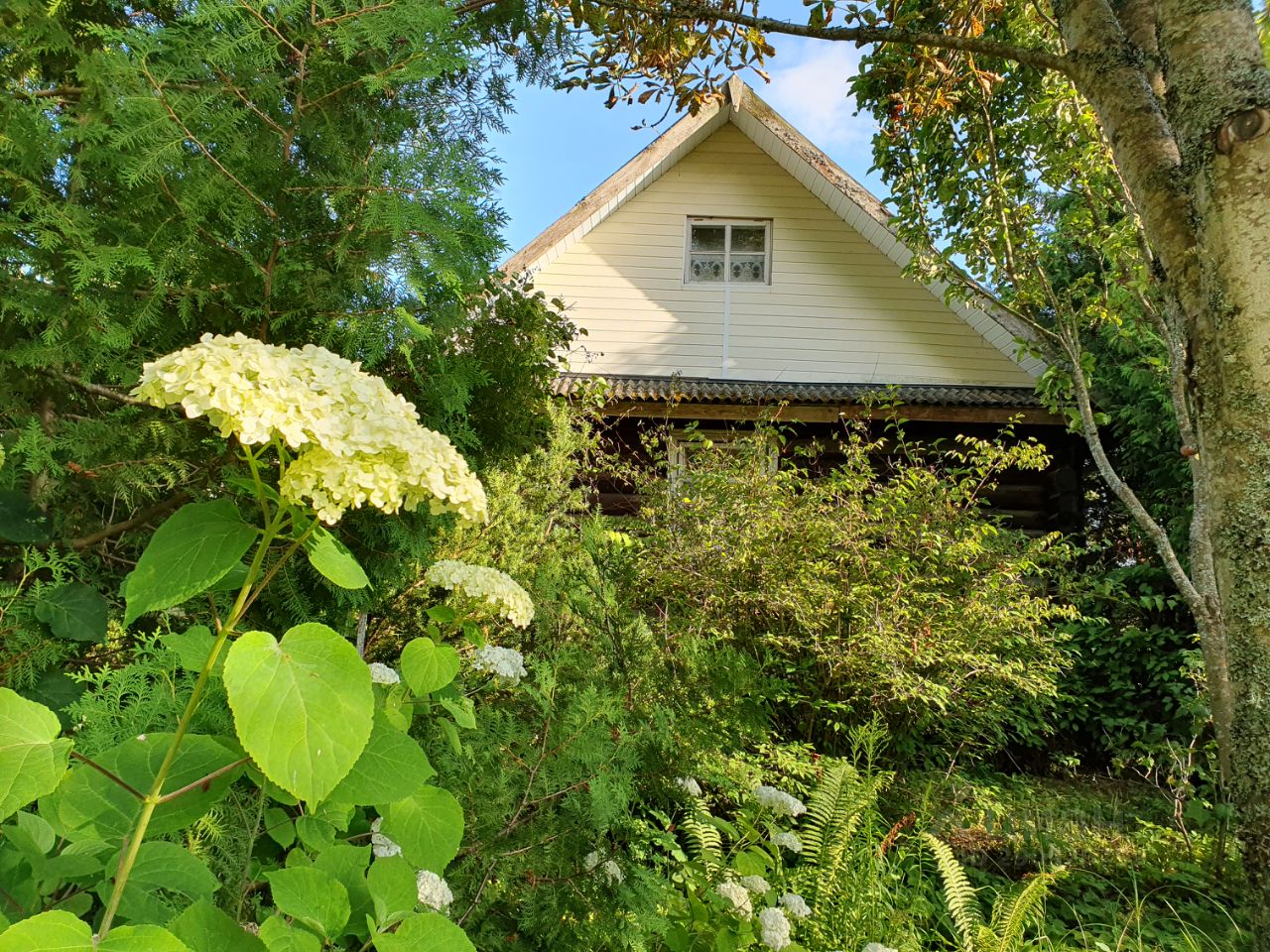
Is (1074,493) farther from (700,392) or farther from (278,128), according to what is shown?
(278,128)

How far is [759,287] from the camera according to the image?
26.9 feet

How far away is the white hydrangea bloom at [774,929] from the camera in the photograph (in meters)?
1.71

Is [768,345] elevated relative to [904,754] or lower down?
elevated

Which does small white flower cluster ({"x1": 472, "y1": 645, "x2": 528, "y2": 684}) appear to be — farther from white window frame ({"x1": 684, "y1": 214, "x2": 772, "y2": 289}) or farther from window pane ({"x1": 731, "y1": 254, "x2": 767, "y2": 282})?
window pane ({"x1": 731, "y1": 254, "x2": 767, "y2": 282})

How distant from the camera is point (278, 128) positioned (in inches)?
84.5

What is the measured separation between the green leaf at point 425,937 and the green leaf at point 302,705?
28 cm

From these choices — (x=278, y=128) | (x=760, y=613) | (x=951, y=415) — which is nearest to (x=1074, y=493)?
(x=951, y=415)

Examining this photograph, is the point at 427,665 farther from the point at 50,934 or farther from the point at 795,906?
the point at 795,906

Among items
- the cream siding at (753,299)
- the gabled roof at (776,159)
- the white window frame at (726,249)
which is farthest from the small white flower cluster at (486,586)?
the white window frame at (726,249)

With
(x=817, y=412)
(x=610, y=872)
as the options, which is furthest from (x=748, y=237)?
(x=610, y=872)

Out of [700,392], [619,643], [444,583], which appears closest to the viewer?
[444,583]

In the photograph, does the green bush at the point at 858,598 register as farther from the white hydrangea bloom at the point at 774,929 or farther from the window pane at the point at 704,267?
the window pane at the point at 704,267

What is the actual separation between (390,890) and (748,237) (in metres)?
8.37

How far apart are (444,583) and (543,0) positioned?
2889 mm
